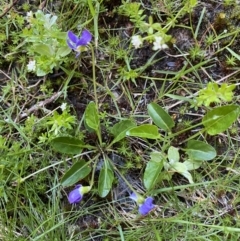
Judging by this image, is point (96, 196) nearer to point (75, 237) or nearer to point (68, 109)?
point (75, 237)

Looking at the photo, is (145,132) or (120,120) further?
(120,120)

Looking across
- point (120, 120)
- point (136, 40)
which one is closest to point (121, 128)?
point (120, 120)

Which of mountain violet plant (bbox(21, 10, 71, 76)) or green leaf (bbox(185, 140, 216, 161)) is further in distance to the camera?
mountain violet plant (bbox(21, 10, 71, 76))

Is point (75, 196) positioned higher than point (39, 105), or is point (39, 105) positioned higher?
point (39, 105)

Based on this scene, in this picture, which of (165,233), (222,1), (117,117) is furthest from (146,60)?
(165,233)

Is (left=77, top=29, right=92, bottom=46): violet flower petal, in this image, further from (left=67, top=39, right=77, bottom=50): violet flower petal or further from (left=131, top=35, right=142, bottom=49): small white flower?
(left=131, top=35, right=142, bottom=49): small white flower

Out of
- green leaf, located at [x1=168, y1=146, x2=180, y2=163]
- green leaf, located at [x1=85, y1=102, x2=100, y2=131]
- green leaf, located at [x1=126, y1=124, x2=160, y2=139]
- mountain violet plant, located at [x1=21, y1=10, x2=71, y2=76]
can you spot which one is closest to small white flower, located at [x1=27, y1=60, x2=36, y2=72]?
mountain violet plant, located at [x1=21, y1=10, x2=71, y2=76]

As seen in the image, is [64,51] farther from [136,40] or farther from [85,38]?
[136,40]

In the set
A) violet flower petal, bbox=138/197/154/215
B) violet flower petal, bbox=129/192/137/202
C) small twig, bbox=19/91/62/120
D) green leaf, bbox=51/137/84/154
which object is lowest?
violet flower petal, bbox=138/197/154/215
